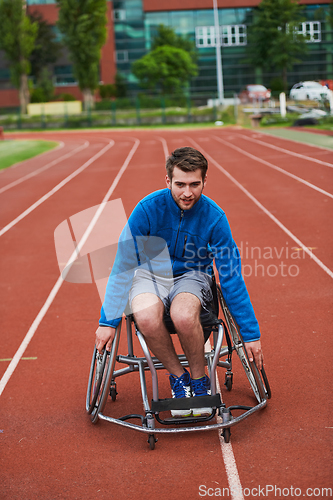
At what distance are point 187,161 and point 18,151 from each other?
19.6 meters

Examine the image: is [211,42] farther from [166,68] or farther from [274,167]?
[274,167]

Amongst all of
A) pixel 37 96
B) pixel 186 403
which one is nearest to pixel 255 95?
pixel 37 96

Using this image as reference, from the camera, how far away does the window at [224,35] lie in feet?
160

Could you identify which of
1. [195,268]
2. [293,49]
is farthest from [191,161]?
[293,49]

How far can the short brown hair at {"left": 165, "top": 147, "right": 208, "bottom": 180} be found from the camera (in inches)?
117

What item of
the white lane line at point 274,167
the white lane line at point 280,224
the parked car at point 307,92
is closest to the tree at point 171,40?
the parked car at point 307,92

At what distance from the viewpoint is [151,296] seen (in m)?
2.99

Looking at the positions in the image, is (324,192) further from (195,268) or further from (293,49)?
(293,49)

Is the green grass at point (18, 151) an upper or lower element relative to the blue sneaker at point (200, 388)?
upper

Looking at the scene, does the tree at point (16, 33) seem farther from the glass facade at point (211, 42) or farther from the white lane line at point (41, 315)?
the white lane line at point (41, 315)

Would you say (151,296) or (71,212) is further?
(71,212)

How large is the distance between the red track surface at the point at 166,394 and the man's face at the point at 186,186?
3.84ft

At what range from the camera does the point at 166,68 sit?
4262 cm

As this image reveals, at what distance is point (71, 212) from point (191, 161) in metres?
7.23
